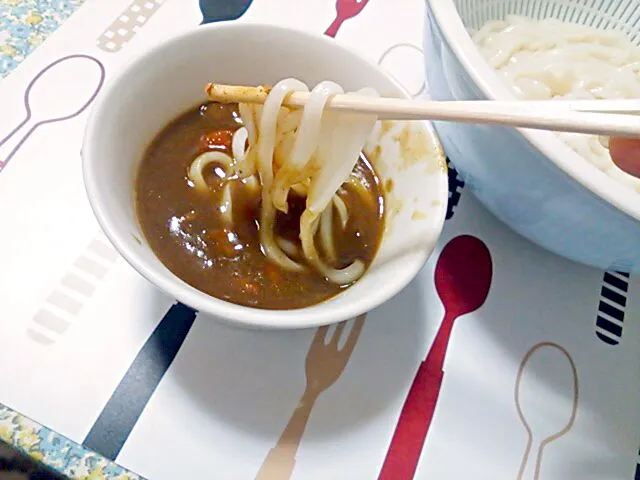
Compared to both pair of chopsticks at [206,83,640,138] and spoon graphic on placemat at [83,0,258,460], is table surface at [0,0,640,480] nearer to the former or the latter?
spoon graphic on placemat at [83,0,258,460]

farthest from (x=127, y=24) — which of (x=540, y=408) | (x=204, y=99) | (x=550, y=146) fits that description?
(x=540, y=408)

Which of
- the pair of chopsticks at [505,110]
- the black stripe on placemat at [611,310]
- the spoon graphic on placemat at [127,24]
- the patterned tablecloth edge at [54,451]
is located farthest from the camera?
the spoon graphic on placemat at [127,24]

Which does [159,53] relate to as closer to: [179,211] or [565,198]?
[179,211]

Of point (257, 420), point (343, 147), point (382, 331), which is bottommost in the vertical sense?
→ point (257, 420)

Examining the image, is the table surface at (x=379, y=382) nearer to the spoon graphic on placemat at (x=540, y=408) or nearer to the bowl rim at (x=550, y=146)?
the spoon graphic on placemat at (x=540, y=408)

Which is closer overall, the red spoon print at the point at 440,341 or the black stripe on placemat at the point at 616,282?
the red spoon print at the point at 440,341

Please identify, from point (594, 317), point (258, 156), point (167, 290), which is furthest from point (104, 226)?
point (594, 317)

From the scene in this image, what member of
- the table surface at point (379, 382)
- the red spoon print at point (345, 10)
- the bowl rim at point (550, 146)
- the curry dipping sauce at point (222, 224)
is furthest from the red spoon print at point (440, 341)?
the red spoon print at point (345, 10)
